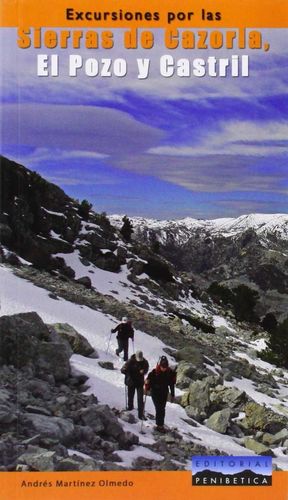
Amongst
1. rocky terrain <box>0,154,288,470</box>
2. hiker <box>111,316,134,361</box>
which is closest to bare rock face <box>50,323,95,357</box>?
rocky terrain <box>0,154,288,470</box>

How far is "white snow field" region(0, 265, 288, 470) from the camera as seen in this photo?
1085 cm

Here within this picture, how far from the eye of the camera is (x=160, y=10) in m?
9.27

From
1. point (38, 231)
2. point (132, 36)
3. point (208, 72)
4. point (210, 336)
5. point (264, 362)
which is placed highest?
point (132, 36)

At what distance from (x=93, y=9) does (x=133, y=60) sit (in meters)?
1.17

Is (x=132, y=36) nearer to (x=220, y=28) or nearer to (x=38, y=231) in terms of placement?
(x=220, y=28)

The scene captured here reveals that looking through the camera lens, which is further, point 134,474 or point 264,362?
point 264,362

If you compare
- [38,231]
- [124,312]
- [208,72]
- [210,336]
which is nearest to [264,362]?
[210,336]

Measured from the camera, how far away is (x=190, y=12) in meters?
9.26

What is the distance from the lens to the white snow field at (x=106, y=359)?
10.9m

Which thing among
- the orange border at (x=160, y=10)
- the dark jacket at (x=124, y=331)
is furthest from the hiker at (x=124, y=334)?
the orange border at (x=160, y=10)

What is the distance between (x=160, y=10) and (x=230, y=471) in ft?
28.5

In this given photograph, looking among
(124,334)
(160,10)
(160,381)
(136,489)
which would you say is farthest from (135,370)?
(160,10)

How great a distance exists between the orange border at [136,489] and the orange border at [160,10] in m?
8.08

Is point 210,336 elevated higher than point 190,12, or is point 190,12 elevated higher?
point 190,12
